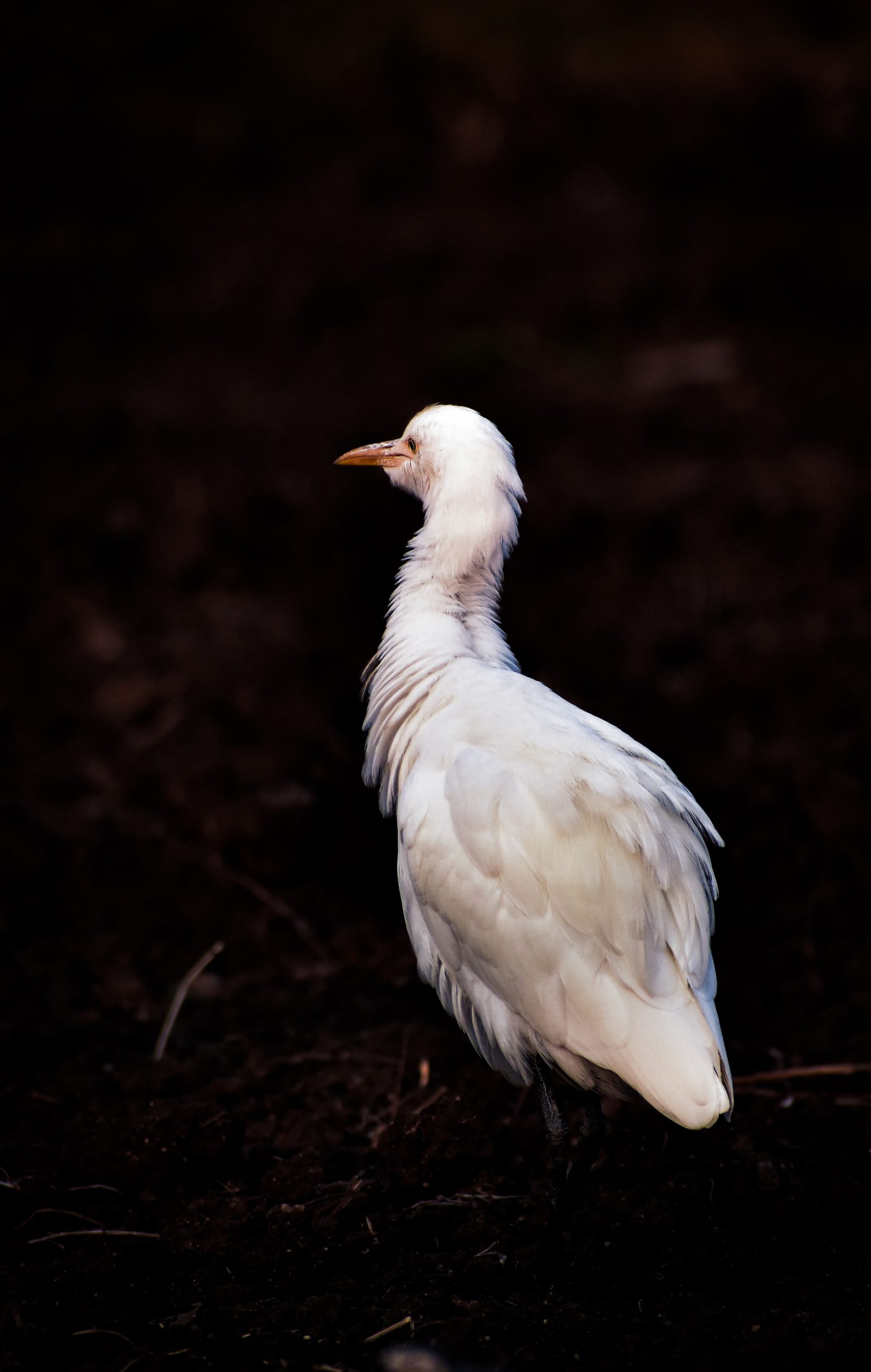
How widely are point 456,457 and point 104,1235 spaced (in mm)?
2645

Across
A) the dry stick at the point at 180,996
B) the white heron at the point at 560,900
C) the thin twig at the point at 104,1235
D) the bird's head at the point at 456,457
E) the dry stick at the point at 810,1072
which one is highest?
the bird's head at the point at 456,457

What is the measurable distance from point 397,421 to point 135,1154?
21.6ft

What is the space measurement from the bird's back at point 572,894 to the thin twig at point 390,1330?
2.51 feet

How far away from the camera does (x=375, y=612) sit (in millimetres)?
7348

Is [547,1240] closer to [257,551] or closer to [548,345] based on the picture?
[257,551]

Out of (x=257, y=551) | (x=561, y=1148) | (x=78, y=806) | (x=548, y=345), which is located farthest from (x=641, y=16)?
(x=561, y=1148)

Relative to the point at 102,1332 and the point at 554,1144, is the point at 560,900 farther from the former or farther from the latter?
the point at 102,1332

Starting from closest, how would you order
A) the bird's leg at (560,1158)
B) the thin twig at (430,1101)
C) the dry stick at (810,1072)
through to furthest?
the bird's leg at (560,1158) < the thin twig at (430,1101) < the dry stick at (810,1072)

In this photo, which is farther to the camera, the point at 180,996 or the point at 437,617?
the point at 180,996

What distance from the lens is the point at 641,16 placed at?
15086 millimetres

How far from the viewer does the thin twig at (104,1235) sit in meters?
3.58

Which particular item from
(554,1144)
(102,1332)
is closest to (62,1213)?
(102,1332)

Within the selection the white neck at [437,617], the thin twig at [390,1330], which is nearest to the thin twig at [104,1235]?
the thin twig at [390,1330]

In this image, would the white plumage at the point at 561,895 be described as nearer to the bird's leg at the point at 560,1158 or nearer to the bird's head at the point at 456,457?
the bird's leg at the point at 560,1158
